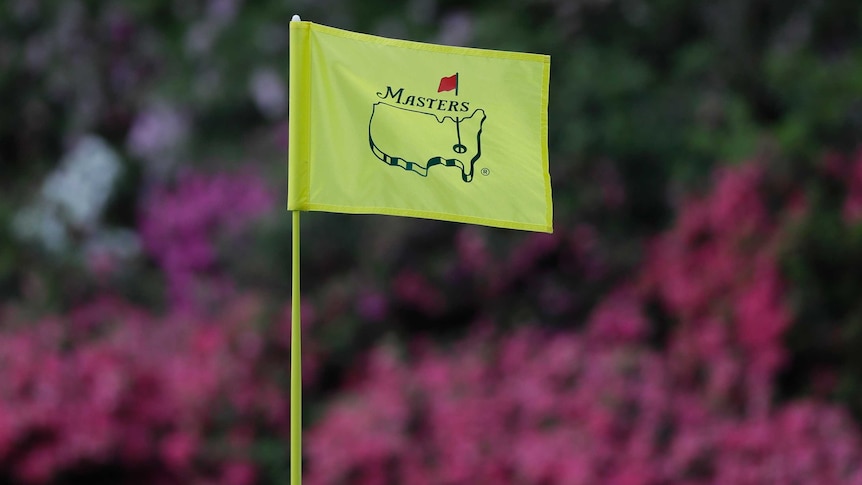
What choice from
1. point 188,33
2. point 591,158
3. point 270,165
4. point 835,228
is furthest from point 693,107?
point 188,33

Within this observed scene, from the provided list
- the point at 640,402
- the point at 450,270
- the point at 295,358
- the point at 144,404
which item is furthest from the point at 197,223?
the point at 295,358

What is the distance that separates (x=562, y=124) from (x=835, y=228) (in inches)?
65.7

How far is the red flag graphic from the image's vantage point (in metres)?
2.59

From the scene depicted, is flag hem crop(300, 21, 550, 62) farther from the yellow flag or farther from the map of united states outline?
the map of united states outline

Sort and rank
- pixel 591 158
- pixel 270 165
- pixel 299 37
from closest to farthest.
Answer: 1. pixel 299 37
2. pixel 591 158
3. pixel 270 165

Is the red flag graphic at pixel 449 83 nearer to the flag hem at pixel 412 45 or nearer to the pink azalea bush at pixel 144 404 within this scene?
the flag hem at pixel 412 45

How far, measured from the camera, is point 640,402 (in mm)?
4355

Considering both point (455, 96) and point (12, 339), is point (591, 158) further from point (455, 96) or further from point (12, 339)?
point (455, 96)

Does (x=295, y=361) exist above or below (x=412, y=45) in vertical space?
below

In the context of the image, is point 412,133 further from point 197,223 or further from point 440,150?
point 197,223

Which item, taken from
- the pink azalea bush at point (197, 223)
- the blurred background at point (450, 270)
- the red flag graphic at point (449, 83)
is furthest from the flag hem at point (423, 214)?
the pink azalea bush at point (197, 223)

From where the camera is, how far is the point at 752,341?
14.9ft

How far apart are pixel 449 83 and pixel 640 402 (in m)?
2.15

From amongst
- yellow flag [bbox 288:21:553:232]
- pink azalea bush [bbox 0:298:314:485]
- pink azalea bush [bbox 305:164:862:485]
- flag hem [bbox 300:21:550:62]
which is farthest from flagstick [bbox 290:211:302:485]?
pink azalea bush [bbox 0:298:314:485]
